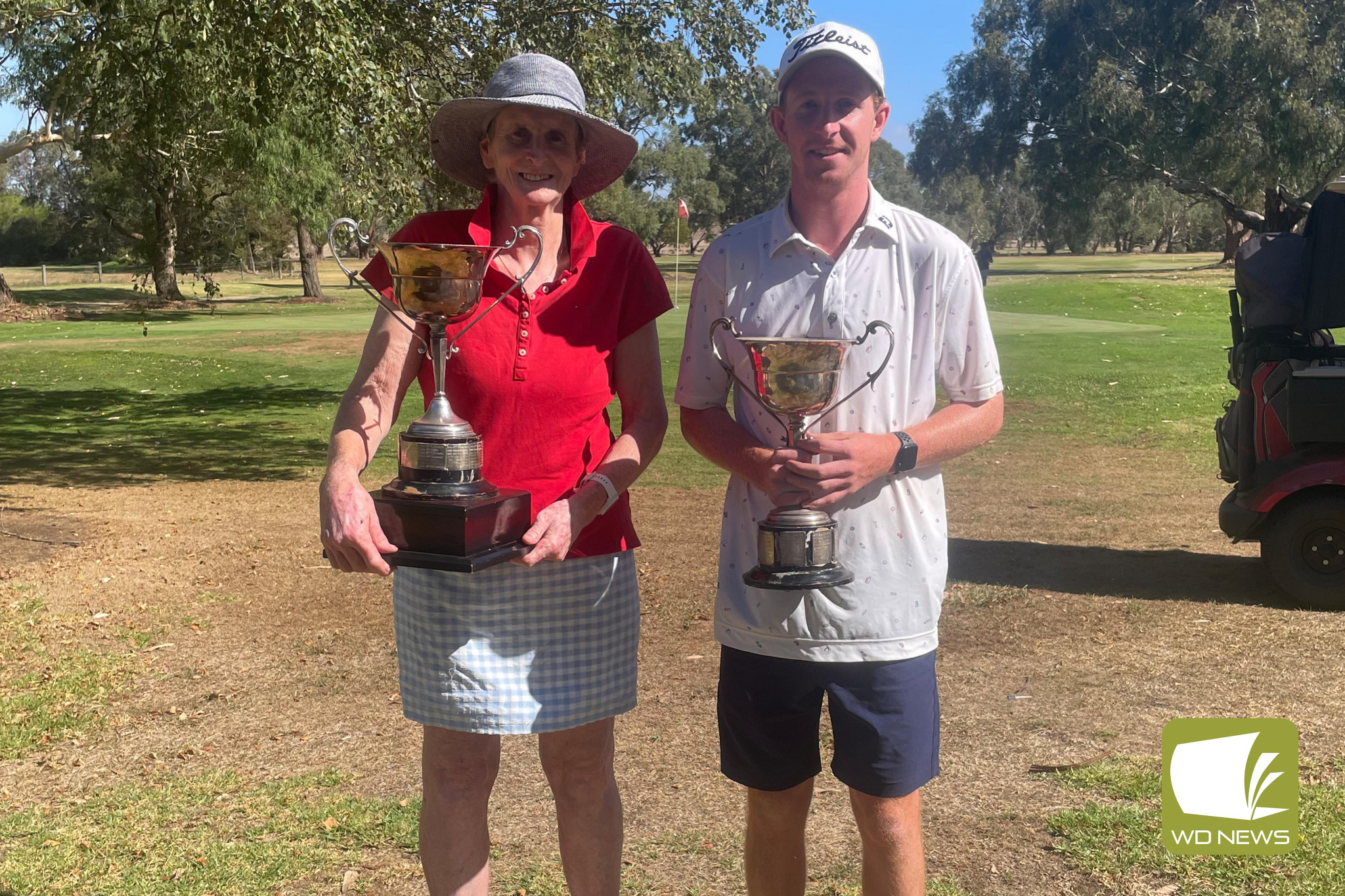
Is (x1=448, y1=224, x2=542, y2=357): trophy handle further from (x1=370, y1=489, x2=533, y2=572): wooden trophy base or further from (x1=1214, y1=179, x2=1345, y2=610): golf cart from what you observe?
(x1=1214, y1=179, x2=1345, y2=610): golf cart

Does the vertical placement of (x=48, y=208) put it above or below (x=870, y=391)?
above

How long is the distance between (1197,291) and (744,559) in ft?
122

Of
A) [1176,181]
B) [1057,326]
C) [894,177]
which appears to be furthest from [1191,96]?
[894,177]

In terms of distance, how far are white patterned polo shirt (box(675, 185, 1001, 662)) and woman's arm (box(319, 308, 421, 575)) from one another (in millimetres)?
676

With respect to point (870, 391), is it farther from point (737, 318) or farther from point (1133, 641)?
point (1133, 641)

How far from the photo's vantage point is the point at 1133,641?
617 centimetres

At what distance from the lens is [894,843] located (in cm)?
276

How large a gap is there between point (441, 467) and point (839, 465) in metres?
0.82

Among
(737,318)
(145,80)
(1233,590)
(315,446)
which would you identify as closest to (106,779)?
(737,318)

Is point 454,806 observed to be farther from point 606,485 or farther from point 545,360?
point 545,360

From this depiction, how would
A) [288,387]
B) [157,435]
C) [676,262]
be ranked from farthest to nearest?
1. [676,262]
2. [288,387]
3. [157,435]

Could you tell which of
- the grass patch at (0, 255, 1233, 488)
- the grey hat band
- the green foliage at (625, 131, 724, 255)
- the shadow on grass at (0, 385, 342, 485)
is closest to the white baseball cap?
the grey hat band

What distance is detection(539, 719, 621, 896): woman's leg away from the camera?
2.95 meters

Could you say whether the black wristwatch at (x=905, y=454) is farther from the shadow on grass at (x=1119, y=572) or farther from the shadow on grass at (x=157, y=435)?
the shadow on grass at (x=157, y=435)
